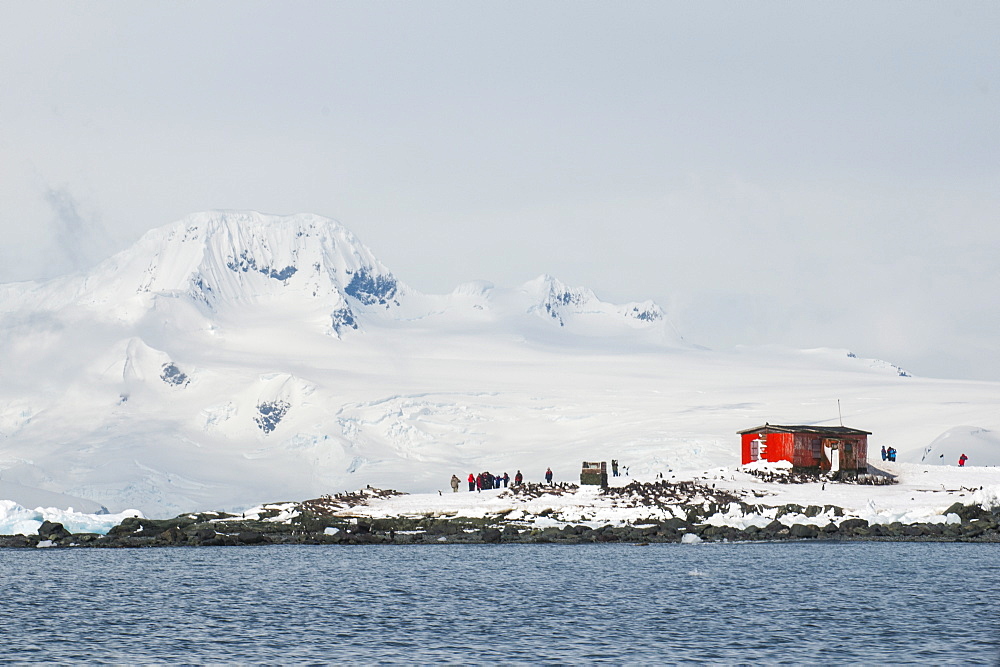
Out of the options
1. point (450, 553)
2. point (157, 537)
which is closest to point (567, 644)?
point (450, 553)

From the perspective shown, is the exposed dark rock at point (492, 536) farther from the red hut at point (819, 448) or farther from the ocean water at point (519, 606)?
the red hut at point (819, 448)

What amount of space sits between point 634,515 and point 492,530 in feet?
32.0

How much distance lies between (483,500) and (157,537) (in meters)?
20.4

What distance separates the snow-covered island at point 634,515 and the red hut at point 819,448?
1646mm

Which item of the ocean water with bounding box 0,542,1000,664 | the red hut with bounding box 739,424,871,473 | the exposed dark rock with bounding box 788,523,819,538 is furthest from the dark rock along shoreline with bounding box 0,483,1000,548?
the red hut with bounding box 739,424,871,473

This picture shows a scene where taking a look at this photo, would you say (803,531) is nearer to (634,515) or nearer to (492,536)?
(634,515)

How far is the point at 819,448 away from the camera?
89250 millimetres

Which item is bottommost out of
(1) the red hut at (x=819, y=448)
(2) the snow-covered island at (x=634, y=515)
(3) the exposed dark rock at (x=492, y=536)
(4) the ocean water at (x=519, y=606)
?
(4) the ocean water at (x=519, y=606)

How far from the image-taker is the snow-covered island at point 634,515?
71688 millimetres

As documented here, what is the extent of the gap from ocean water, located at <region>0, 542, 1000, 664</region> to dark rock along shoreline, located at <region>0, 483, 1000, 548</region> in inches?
182

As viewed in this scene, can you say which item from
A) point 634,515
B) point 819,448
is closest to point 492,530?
point 634,515

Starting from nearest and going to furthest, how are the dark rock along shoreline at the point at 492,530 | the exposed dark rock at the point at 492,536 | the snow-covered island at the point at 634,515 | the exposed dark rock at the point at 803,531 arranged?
the exposed dark rock at the point at 803,531 → the dark rock along shoreline at the point at 492,530 → the exposed dark rock at the point at 492,536 → the snow-covered island at the point at 634,515

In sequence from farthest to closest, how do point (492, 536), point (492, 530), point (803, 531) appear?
point (492, 530) < point (492, 536) < point (803, 531)

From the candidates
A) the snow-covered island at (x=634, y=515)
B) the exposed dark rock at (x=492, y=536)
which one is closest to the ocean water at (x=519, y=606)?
the exposed dark rock at (x=492, y=536)
